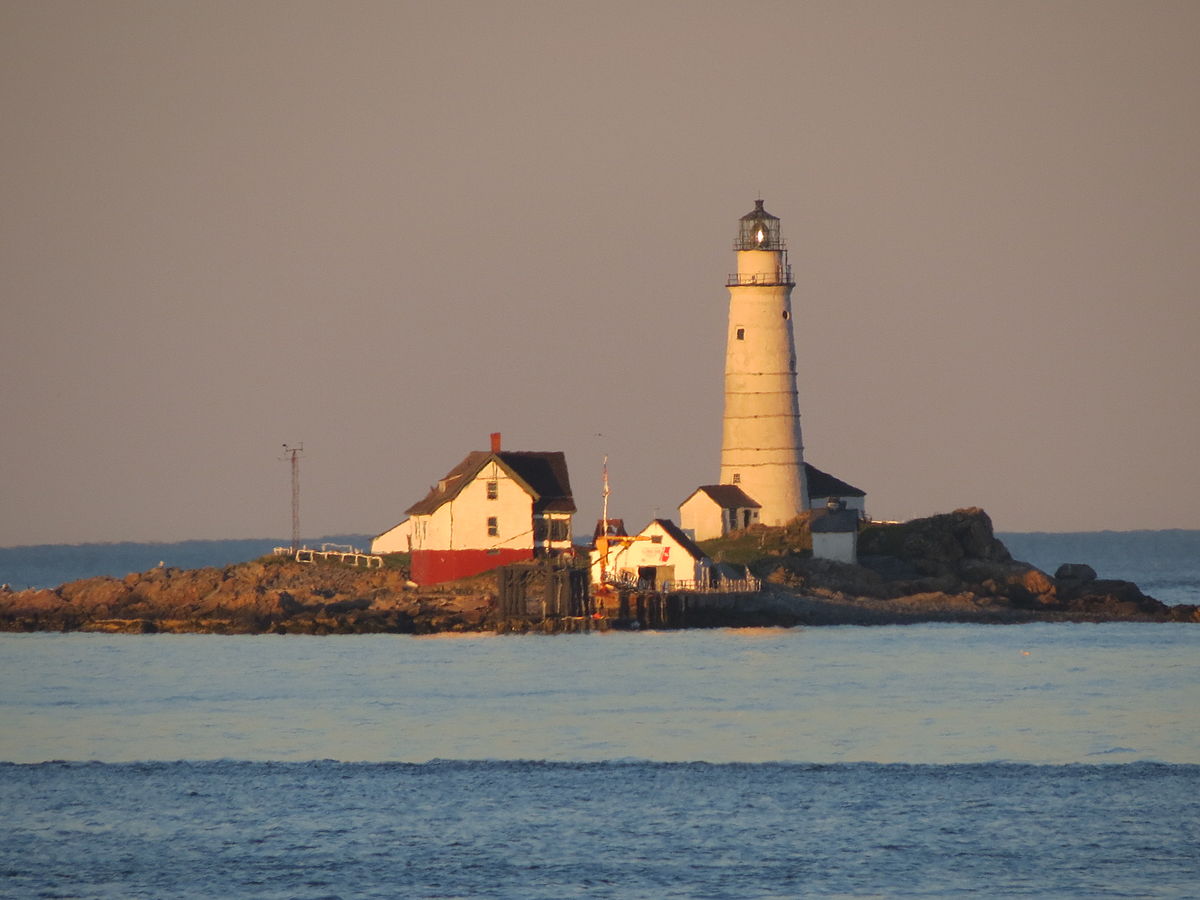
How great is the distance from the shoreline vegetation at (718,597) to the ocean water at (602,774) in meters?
7.78

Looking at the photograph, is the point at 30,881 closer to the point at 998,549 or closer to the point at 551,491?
the point at 551,491

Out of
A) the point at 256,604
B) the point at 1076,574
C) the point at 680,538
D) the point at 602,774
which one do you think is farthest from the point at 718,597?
the point at 602,774

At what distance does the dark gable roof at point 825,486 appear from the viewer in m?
79.2

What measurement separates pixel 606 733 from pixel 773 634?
23.1m

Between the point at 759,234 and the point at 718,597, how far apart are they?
16.0m

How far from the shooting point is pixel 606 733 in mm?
42156

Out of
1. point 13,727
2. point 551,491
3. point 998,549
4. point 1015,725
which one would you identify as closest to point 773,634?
point 551,491

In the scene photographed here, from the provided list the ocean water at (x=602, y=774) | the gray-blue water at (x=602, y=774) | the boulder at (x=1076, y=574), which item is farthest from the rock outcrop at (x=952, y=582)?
the ocean water at (x=602, y=774)

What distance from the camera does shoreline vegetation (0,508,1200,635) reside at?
218ft

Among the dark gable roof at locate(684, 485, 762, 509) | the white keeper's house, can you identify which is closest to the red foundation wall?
the white keeper's house

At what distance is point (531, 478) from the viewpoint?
232ft

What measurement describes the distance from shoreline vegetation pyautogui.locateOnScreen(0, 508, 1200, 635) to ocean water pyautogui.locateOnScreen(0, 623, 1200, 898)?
7781mm

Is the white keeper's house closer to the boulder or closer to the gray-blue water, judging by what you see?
the gray-blue water

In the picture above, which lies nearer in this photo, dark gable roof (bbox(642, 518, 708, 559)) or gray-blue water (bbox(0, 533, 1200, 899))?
gray-blue water (bbox(0, 533, 1200, 899))
